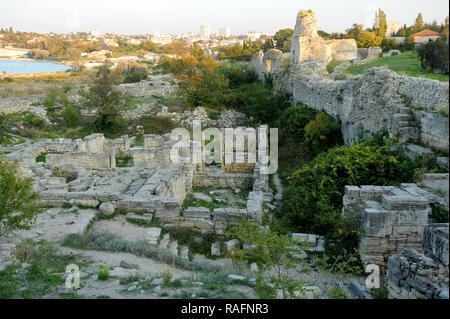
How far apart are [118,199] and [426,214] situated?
6783mm

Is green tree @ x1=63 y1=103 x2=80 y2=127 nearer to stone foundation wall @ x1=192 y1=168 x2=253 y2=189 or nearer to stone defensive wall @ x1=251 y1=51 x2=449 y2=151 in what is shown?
stone foundation wall @ x1=192 y1=168 x2=253 y2=189

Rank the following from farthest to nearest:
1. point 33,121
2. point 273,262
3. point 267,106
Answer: point 267,106, point 33,121, point 273,262

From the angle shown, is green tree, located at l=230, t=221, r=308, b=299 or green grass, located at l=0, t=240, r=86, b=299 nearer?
green tree, located at l=230, t=221, r=308, b=299

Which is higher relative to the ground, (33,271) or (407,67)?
(407,67)

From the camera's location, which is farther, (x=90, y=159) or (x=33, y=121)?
(x=33, y=121)

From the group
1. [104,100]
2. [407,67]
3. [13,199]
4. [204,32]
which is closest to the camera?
[13,199]

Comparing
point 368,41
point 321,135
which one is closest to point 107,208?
point 321,135

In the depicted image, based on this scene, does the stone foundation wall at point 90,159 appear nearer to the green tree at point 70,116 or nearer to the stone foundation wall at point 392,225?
the green tree at point 70,116

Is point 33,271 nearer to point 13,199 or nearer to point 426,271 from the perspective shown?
point 13,199

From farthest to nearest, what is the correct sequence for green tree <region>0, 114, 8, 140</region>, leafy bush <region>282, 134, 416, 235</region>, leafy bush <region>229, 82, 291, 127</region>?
leafy bush <region>229, 82, 291, 127</region>
green tree <region>0, 114, 8, 140</region>
leafy bush <region>282, 134, 416, 235</region>

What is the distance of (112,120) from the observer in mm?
19812

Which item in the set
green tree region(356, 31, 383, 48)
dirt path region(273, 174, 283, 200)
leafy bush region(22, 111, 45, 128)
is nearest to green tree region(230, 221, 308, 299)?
dirt path region(273, 174, 283, 200)

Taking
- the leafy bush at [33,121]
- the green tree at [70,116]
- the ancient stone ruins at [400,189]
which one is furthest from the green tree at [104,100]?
the ancient stone ruins at [400,189]
